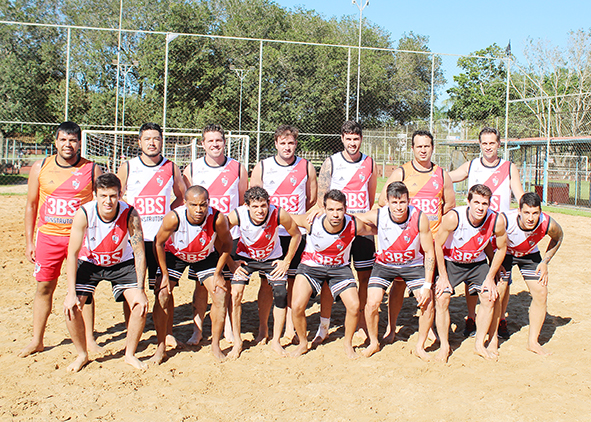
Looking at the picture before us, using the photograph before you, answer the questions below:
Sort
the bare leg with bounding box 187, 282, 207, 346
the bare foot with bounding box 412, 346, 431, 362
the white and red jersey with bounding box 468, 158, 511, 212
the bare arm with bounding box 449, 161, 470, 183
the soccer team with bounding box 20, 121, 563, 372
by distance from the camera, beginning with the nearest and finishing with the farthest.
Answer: the soccer team with bounding box 20, 121, 563, 372 → the bare foot with bounding box 412, 346, 431, 362 → the bare leg with bounding box 187, 282, 207, 346 → the white and red jersey with bounding box 468, 158, 511, 212 → the bare arm with bounding box 449, 161, 470, 183

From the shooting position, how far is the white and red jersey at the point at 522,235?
5031mm

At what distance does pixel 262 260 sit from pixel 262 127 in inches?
738

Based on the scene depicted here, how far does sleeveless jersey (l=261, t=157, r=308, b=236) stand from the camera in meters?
5.36

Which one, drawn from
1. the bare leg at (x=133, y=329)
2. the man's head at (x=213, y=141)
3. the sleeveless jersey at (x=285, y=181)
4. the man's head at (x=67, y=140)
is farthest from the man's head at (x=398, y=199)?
the man's head at (x=67, y=140)

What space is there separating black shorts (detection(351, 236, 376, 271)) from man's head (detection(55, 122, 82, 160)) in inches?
116

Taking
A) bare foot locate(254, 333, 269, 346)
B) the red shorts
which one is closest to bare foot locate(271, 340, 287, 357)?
bare foot locate(254, 333, 269, 346)

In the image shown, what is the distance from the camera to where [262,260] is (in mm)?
5117

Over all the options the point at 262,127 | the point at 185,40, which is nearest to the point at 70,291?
the point at 262,127

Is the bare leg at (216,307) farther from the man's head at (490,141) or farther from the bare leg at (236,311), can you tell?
the man's head at (490,141)

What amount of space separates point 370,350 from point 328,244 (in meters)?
1.10

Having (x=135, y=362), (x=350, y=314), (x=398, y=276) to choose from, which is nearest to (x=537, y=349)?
(x=398, y=276)

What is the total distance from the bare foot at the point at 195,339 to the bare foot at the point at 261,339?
22.8 inches

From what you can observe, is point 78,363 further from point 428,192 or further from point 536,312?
point 536,312

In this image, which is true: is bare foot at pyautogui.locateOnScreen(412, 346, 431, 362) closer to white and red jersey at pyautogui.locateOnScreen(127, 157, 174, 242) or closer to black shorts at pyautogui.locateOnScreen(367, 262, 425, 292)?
black shorts at pyautogui.locateOnScreen(367, 262, 425, 292)
